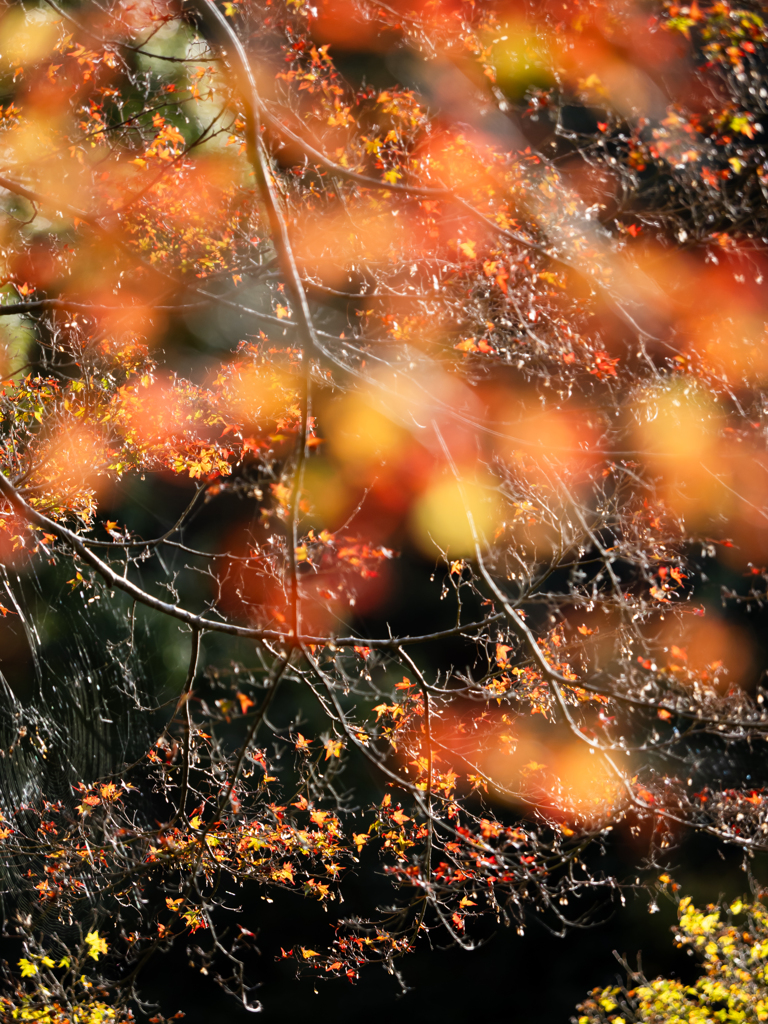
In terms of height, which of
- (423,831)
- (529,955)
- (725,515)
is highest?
(725,515)

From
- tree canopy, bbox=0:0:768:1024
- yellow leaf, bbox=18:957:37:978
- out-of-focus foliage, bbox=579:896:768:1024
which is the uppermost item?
tree canopy, bbox=0:0:768:1024

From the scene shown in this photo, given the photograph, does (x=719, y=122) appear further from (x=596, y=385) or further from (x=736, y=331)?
(x=596, y=385)

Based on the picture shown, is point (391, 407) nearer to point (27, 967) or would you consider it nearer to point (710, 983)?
point (27, 967)

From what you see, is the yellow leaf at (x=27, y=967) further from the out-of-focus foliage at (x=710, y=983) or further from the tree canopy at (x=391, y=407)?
the out-of-focus foliage at (x=710, y=983)

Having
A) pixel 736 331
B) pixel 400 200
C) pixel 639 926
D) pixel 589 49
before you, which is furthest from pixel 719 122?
pixel 639 926

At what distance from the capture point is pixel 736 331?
25.5 ft

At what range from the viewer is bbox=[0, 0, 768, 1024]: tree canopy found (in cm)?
682

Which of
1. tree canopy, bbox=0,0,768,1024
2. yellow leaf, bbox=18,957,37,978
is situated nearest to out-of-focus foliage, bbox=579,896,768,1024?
tree canopy, bbox=0,0,768,1024

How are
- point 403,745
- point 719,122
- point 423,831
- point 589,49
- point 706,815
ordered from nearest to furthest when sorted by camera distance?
point 423,831
point 403,745
point 706,815
point 719,122
point 589,49

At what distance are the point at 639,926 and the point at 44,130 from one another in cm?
1130

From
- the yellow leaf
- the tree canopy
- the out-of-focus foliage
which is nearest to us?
the yellow leaf

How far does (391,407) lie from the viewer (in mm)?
6711

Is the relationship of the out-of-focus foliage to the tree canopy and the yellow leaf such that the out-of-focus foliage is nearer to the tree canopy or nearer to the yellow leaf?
the tree canopy

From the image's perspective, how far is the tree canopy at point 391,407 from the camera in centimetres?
682
